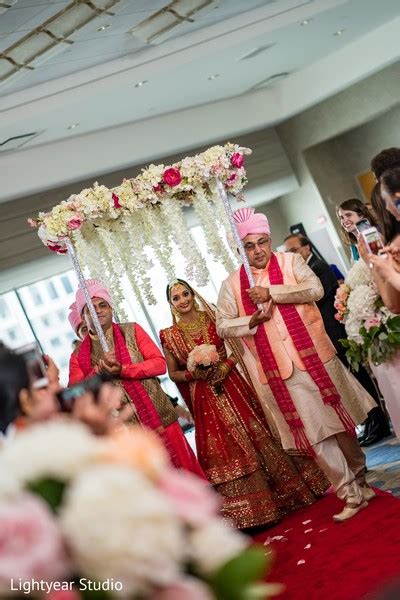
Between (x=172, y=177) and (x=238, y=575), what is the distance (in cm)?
619

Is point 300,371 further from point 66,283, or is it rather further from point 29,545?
point 66,283

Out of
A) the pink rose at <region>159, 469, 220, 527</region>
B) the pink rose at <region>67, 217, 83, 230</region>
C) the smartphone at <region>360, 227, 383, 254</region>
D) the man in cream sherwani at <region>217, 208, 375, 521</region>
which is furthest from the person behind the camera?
the pink rose at <region>67, 217, 83, 230</region>

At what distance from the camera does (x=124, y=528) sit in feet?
4.26

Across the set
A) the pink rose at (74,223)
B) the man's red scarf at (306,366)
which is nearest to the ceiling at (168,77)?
the pink rose at (74,223)

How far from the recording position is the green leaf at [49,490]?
1.41m

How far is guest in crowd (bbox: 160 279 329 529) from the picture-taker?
7.45 meters

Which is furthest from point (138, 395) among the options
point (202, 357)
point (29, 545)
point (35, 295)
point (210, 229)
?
point (35, 295)

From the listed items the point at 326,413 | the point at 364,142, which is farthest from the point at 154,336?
the point at 326,413

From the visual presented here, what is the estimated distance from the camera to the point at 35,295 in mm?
14492

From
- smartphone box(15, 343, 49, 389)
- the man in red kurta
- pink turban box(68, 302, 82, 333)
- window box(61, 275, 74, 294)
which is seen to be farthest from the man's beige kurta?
window box(61, 275, 74, 294)

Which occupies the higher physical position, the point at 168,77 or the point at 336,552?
the point at 168,77

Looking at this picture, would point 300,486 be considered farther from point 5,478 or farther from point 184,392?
point 5,478

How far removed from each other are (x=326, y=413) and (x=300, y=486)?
3.50 feet

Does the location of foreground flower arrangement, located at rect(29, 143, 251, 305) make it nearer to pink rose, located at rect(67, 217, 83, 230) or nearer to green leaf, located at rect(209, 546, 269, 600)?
pink rose, located at rect(67, 217, 83, 230)
